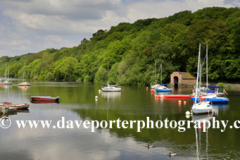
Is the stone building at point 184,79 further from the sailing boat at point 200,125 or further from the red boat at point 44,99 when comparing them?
the sailing boat at point 200,125

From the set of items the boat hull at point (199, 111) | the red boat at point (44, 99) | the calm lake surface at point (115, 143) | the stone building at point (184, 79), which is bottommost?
the calm lake surface at point (115, 143)

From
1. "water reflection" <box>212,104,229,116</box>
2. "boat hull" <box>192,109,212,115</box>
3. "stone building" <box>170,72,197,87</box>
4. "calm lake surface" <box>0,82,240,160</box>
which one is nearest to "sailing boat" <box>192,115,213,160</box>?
"calm lake surface" <box>0,82,240,160</box>

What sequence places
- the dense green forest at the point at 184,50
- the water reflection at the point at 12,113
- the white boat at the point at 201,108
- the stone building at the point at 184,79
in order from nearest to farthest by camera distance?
the white boat at the point at 201,108, the water reflection at the point at 12,113, the dense green forest at the point at 184,50, the stone building at the point at 184,79

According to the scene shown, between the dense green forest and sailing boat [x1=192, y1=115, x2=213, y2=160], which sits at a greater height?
the dense green forest

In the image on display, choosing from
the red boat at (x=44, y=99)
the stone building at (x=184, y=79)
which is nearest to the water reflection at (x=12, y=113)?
the red boat at (x=44, y=99)

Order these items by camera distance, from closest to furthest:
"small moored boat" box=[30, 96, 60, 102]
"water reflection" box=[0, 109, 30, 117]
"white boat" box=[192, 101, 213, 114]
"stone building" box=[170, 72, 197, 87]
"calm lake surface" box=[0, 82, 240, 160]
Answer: "calm lake surface" box=[0, 82, 240, 160]
"white boat" box=[192, 101, 213, 114]
"water reflection" box=[0, 109, 30, 117]
"small moored boat" box=[30, 96, 60, 102]
"stone building" box=[170, 72, 197, 87]

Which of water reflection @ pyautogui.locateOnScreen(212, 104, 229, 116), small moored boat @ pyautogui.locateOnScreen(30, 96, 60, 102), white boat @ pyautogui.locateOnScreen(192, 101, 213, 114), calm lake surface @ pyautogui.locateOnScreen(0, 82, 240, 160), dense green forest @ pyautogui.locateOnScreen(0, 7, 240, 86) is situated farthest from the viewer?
dense green forest @ pyautogui.locateOnScreen(0, 7, 240, 86)

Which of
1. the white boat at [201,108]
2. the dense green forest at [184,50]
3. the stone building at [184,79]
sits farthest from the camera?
the stone building at [184,79]

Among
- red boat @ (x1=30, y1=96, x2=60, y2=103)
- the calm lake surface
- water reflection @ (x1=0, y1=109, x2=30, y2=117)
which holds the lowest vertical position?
the calm lake surface

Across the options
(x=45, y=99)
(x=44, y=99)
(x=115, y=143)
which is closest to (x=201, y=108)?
(x=115, y=143)

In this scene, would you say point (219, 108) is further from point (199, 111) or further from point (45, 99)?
point (45, 99)

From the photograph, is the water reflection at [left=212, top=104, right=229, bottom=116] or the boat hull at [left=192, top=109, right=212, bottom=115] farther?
the water reflection at [left=212, top=104, right=229, bottom=116]

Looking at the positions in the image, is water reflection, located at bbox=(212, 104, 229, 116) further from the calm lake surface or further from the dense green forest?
the dense green forest

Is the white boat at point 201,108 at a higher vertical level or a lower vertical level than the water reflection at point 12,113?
higher
